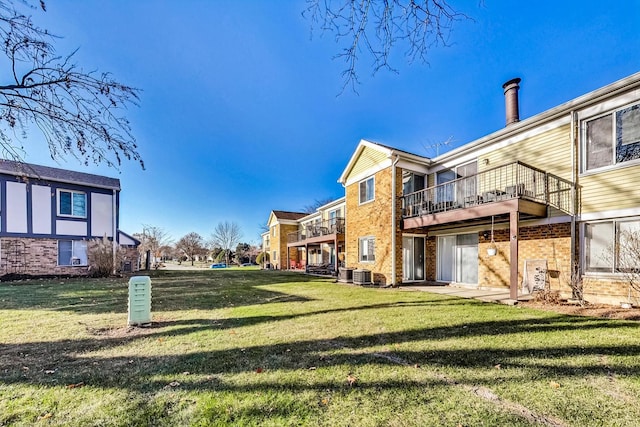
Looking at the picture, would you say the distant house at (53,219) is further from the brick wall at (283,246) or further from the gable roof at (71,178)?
the brick wall at (283,246)

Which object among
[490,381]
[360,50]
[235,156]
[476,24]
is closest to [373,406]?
[490,381]

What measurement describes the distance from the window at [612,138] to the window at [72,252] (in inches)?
977

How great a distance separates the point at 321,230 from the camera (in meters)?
23.6

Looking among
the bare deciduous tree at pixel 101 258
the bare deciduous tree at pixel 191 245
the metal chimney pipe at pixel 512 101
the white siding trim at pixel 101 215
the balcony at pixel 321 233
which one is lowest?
the bare deciduous tree at pixel 191 245

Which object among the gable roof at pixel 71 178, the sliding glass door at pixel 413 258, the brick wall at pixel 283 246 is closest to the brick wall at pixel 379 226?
the sliding glass door at pixel 413 258

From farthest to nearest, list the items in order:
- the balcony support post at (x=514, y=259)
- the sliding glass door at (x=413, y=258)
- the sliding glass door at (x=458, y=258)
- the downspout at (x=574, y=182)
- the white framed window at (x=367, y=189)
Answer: the white framed window at (x=367, y=189), the sliding glass door at (x=413, y=258), the sliding glass door at (x=458, y=258), the downspout at (x=574, y=182), the balcony support post at (x=514, y=259)

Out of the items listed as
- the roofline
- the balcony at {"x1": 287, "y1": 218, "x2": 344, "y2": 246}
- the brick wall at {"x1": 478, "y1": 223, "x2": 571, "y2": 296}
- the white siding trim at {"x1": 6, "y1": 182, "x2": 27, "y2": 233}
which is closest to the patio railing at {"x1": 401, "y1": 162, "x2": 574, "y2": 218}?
the brick wall at {"x1": 478, "y1": 223, "x2": 571, "y2": 296}

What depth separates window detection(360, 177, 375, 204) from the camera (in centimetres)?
1477

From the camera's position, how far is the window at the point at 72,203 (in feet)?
58.8

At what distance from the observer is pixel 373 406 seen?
2832mm

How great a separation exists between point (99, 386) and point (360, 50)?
4683 mm

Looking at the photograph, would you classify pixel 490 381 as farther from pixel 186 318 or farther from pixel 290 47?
pixel 186 318

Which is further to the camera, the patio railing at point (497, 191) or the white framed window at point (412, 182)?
the white framed window at point (412, 182)

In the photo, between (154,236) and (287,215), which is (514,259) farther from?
(154,236)
